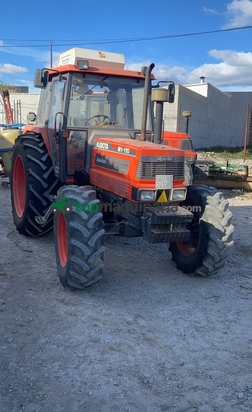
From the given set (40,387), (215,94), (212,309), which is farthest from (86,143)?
(215,94)

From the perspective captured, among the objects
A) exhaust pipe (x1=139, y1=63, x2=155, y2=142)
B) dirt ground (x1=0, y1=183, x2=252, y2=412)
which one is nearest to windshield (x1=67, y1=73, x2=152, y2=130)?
exhaust pipe (x1=139, y1=63, x2=155, y2=142)

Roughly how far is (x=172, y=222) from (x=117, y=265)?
1.36 metres

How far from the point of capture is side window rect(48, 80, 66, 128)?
5277mm

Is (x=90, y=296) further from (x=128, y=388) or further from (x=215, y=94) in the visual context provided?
(x=215, y=94)

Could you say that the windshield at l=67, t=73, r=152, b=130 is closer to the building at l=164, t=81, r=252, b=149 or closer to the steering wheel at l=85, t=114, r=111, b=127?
the steering wheel at l=85, t=114, r=111, b=127

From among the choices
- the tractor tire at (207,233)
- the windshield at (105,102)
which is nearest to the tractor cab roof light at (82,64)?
the windshield at (105,102)

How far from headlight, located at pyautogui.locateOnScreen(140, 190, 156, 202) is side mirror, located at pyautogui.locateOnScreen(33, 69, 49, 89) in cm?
218

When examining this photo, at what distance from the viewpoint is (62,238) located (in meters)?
4.70

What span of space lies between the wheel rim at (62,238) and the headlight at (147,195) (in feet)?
2.96

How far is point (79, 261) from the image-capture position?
4.12 metres

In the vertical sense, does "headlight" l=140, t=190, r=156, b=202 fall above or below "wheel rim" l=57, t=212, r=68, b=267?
above

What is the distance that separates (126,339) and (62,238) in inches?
61.4

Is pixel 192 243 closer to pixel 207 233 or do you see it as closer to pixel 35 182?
pixel 207 233

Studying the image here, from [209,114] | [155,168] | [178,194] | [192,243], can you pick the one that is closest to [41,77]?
[155,168]
